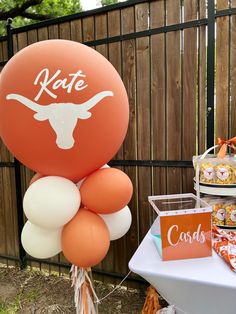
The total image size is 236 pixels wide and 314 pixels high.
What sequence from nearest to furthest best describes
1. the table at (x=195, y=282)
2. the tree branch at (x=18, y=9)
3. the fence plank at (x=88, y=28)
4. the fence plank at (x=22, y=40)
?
the table at (x=195, y=282), the fence plank at (x=88, y=28), the fence plank at (x=22, y=40), the tree branch at (x=18, y=9)

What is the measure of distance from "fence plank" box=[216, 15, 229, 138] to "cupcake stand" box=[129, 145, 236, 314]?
2.97 ft

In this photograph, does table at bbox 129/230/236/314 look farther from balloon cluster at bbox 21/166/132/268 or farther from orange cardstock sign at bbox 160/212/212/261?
balloon cluster at bbox 21/166/132/268

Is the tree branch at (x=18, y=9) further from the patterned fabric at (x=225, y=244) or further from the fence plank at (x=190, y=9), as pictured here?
the patterned fabric at (x=225, y=244)

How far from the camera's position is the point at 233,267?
1020mm

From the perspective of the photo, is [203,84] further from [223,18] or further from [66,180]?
[66,180]

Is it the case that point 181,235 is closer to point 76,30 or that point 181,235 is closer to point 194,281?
point 194,281

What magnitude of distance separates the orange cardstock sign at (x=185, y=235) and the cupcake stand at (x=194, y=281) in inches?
1.2

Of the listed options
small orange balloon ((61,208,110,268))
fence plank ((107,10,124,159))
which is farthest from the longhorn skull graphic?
fence plank ((107,10,124,159))

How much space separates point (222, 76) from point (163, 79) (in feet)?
1.25

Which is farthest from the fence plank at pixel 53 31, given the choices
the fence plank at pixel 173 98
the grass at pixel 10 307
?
the grass at pixel 10 307

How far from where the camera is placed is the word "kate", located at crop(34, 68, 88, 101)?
1123 mm

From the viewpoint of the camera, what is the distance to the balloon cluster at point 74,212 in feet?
3.89

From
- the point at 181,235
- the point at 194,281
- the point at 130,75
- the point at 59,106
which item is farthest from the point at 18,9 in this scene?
the point at 194,281

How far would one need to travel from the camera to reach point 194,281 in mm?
987
